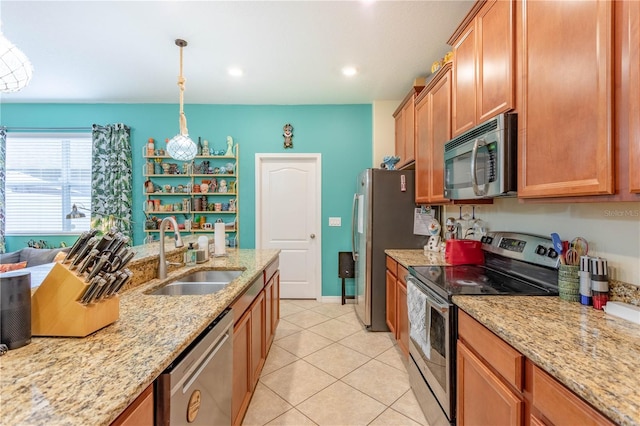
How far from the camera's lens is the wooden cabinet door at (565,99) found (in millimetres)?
953

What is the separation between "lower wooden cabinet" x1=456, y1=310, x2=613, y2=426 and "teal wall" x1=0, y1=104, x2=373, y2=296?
108 inches

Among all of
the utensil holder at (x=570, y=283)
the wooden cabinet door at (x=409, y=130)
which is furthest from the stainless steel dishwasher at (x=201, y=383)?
the wooden cabinet door at (x=409, y=130)

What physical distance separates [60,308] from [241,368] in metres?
0.97

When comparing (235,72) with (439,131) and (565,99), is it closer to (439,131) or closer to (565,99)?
(439,131)

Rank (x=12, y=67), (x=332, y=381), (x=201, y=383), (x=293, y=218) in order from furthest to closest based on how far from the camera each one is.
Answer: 1. (x=293, y=218)
2. (x=332, y=381)
3. (x=12, y=67)
4. (x=201, y=383)

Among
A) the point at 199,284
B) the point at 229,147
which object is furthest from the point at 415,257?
the point at 229,147

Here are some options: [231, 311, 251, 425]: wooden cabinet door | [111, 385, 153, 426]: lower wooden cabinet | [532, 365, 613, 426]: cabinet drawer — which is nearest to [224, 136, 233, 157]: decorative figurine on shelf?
[231, 311, 251, 425]: wooden cabinet door

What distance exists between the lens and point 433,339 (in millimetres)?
1595

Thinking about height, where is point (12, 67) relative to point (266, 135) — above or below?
below

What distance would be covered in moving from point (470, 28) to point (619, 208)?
1.32 meters

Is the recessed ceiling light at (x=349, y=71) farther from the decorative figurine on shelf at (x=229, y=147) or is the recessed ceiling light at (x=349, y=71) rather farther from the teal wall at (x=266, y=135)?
the decorative figurine on shelf at (x=229, y=147)

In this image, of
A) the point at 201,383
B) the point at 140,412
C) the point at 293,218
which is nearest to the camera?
the point at 140,412

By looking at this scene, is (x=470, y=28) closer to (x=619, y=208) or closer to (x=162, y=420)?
(x=619, y=208)

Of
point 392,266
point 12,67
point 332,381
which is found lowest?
point 332,381
